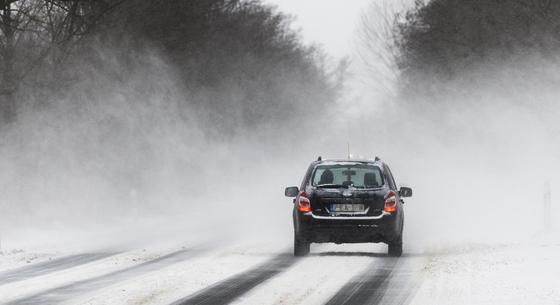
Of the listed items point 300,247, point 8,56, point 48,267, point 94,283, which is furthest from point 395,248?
point 8,56

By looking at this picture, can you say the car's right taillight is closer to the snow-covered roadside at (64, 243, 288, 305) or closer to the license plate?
the license plate

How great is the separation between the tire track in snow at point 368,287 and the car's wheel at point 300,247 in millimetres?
1777

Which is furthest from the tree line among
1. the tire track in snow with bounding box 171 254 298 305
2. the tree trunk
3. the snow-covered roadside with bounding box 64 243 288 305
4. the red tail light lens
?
the tire track in snow with bounding box 171 254 298 305

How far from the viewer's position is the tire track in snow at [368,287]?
12018mm

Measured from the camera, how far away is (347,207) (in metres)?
17.8

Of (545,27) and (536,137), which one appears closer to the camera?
(545,27)

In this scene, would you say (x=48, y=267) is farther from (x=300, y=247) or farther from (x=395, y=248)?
(x=395, y=248)

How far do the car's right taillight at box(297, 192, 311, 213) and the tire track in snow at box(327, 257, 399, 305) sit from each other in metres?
1.76

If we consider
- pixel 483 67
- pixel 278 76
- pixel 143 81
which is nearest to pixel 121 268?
pixel 143 81

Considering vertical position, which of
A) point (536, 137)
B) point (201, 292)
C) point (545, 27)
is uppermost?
point (545, 27)

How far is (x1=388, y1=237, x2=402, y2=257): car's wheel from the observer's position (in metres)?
17.8

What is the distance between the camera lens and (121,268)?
16219 mm

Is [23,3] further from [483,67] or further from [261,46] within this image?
[261,46]

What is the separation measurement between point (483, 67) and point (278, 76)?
23824 mm
